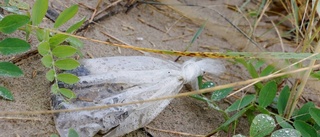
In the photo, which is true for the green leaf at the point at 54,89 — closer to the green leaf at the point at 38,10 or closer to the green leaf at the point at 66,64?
the green leaf at the point at 66,64

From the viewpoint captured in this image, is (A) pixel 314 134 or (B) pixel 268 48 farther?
(B) pixel 268 48

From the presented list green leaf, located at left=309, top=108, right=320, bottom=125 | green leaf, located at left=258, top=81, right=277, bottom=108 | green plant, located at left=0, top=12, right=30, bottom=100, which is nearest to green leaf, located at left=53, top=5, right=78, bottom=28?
green plant, located at left=0, top=12, right=30, bottom=100

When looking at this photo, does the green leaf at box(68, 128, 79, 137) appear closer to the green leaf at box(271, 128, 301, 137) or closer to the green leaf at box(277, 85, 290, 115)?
the green leaf at box(271, 128, 301, 137)

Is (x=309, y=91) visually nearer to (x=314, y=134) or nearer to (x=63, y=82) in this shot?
(x=314, y=134)

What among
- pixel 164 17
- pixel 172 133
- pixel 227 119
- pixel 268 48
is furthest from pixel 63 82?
pixel 268 48

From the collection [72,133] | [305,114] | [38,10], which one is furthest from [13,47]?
[305,114]

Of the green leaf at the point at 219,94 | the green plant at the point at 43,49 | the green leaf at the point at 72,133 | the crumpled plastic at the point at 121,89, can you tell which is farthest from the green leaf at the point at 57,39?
the green leaf at the point at 219,94

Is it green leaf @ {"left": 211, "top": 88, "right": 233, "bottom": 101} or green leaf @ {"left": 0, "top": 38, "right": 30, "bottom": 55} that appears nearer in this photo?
green leaf @ {"left": 0, "top": 38, "right": 30, "bottom": 55}
